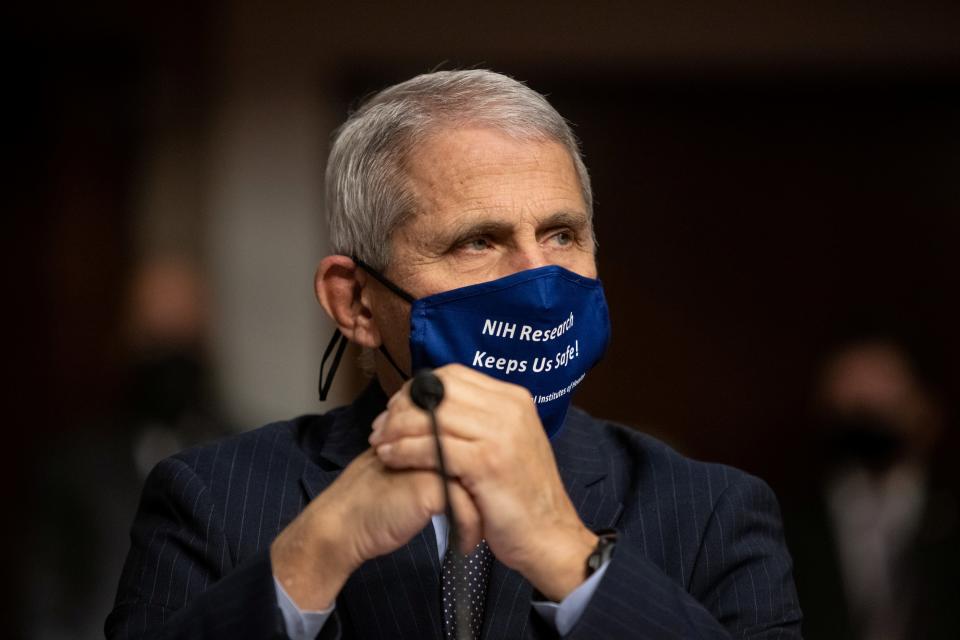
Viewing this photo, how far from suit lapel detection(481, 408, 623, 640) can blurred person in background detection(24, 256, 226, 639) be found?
100 inches

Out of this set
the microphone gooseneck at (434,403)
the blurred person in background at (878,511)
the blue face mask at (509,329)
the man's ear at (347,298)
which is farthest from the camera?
the blurred person in background at (878,511)

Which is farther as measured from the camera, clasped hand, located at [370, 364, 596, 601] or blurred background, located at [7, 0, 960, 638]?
blurred background, located at [7, 0, 960, 638]

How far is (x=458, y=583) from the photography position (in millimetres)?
2297

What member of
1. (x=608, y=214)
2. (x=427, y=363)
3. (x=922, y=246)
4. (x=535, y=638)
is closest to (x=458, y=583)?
(x=535, y=638)

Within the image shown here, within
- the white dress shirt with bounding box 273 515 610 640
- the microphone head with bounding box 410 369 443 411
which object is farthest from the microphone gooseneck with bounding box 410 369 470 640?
the white dress shirt with bounding box 273 515 610 640

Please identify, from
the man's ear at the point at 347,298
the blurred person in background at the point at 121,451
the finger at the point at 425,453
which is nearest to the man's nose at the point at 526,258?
the man's ear at the point at 347,298

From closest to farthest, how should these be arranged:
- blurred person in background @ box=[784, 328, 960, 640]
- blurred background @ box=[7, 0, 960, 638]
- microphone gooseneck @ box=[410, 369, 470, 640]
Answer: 1. microphone gooseneck @ box=[410, 369, 470, 640]
2. blurred person in background @ box=[784, 328, 960, 640]
3. blurred background @ box=[7, 0, 960, 638]

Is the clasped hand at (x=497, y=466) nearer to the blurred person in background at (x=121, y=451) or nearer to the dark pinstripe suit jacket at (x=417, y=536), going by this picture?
the dark pinstripe suit jacket at (x=417, y=536)

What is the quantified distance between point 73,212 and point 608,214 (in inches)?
87.5

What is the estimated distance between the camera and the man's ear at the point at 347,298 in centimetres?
243

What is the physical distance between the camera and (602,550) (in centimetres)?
196

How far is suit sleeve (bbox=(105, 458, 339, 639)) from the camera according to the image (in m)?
1.95

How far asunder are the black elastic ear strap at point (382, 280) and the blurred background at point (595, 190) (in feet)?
9.43

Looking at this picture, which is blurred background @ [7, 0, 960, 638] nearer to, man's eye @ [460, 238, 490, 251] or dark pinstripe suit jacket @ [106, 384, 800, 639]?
dark pinstripe suit jacket @ [106, 384, 800, 639]
